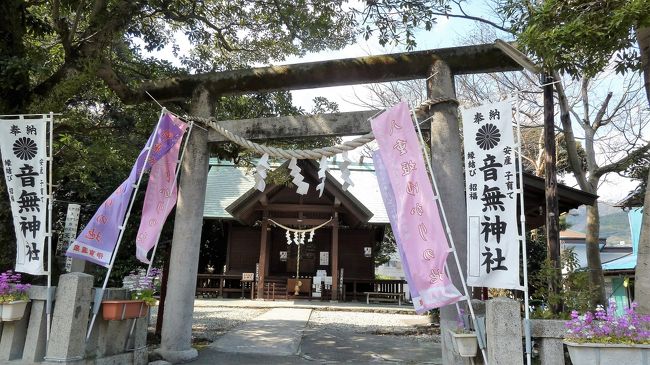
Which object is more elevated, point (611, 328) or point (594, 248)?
point (594, 248)

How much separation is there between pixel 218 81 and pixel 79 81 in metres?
1.97

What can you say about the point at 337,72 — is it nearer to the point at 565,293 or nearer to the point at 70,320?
the point at 565,293

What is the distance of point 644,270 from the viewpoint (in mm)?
4250

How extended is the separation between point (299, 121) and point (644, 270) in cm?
455

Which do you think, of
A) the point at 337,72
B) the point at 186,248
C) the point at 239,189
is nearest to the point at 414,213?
the point at 337,72

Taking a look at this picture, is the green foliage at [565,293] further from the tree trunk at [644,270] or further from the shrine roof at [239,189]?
the shrine roof at [239,189]

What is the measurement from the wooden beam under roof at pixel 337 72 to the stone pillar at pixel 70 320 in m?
3.38

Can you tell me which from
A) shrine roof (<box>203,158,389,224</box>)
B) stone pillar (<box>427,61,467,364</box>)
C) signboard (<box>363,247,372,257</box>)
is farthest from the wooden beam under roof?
signboard (<box>363,247,372,257</box>)

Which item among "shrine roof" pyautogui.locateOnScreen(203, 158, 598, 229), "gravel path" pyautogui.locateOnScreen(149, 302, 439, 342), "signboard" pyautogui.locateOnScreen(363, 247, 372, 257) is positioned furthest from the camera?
"signboard" pyautogui.locateOnScreen(363, 247, 372, 257)

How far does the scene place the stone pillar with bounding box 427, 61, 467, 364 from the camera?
17.3 feet

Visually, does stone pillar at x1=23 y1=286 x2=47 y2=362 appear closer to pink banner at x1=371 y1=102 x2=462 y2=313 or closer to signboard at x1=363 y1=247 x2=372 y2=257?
pink banner at x1=371 y1=102 x2=462 y2=313

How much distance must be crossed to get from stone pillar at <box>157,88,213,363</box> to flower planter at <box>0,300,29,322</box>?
187cm

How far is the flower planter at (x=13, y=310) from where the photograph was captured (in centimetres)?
474

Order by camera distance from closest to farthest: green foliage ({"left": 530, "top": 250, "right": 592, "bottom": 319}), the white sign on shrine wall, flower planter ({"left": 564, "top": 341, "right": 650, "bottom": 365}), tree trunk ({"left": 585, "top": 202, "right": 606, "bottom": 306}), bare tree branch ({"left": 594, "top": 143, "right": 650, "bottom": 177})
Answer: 1. flower planter ({"left": 564, "top": 341, "right": 650, "bottom": 365})
2. the white sign on shrine wall
3. green foliage ({"left": 530, "top": 250, "right": 592, "bottom": 319})
4. tree trunk ({"left": 585, "top": 202, "right": 606, "bottom": 306})
5. bare tree branch ({"left": 594, "top": 143, "right": 650, "bottom": 177})
